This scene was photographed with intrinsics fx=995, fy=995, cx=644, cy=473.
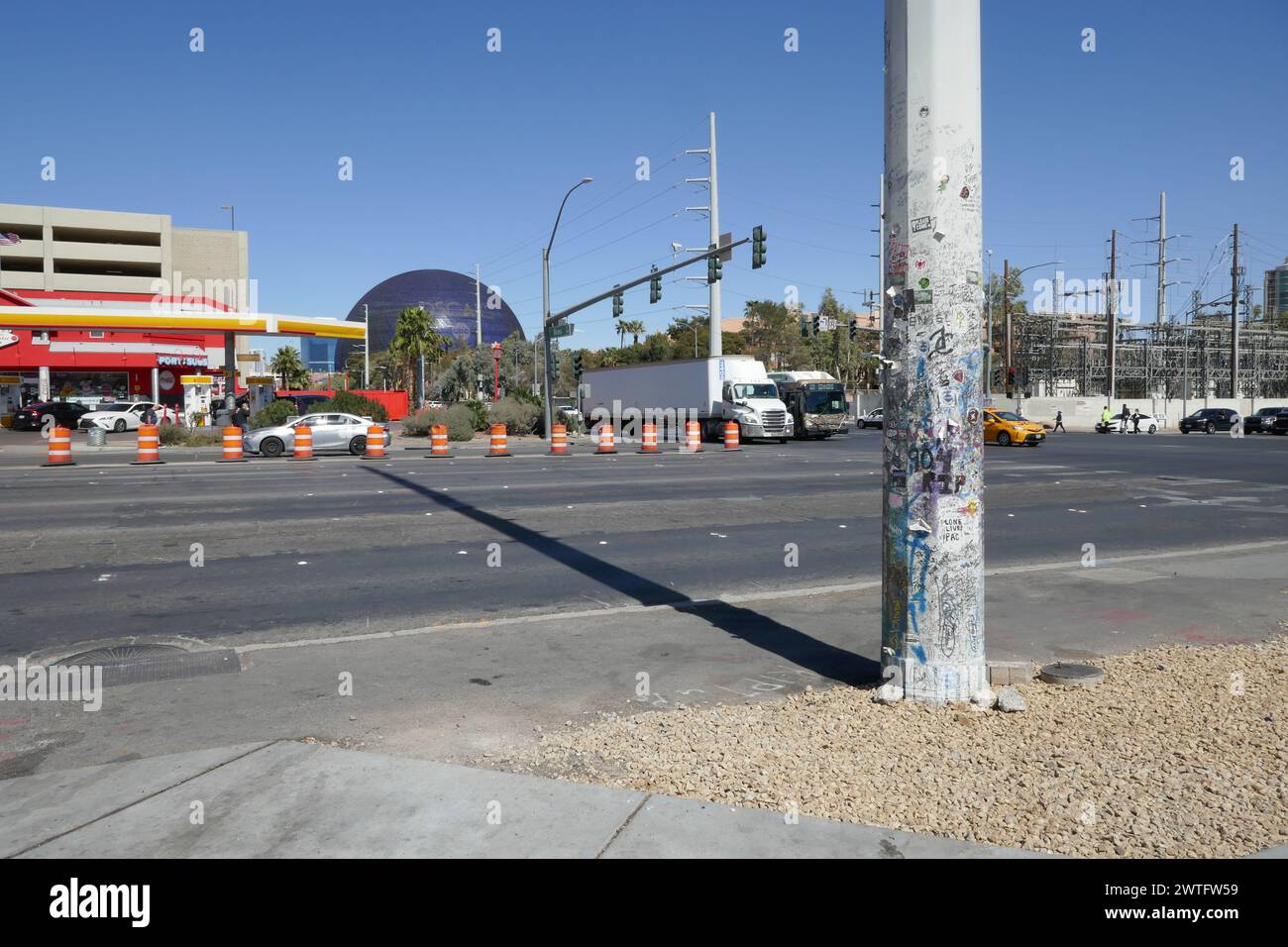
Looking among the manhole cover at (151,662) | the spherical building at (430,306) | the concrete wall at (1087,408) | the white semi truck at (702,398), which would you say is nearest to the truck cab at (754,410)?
the white semi truck at (702,398)

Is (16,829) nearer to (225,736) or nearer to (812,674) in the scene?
(225,736)

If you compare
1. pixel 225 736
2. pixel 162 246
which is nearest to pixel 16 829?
pixel 225 736

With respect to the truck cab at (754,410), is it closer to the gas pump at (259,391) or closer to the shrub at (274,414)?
the shrub at (274,414)

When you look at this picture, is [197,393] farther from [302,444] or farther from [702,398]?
[302,444]

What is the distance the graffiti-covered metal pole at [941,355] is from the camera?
5.64m

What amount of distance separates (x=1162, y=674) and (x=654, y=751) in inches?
134

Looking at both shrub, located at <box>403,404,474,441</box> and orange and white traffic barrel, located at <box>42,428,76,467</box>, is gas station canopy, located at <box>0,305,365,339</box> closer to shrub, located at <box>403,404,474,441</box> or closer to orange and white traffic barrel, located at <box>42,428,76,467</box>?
shrub, located at <box>403,404,474,441</box>

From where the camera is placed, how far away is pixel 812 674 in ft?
21.8

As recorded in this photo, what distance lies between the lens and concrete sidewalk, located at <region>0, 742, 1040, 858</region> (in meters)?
3.99

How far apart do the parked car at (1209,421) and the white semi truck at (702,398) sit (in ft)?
97.3

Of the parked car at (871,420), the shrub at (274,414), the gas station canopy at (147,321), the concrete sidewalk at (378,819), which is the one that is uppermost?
the gas station canopy at (147,321)

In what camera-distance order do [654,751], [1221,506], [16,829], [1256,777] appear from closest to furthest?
[16,829]
[1256,777]
[654,751]
[1221,506]

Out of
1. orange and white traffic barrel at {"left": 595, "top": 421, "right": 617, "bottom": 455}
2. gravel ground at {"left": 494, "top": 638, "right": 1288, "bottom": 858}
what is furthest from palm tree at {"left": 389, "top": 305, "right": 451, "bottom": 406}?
gravel ground at {"left": 494, "top": 638, "right": 1288, "bottom": 858}

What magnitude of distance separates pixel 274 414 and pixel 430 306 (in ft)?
486
